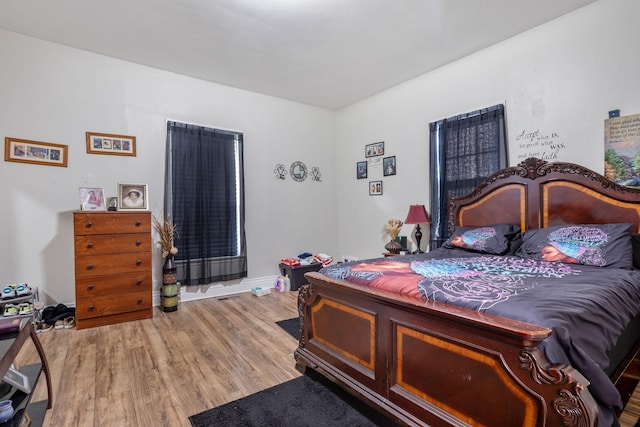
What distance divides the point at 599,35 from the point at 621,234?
1673 millimetres

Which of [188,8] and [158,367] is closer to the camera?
[158,367]

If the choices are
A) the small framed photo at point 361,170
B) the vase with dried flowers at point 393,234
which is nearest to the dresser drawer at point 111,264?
the vase with dried flowers at point 393,234

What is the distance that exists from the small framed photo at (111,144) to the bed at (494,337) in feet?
9.10

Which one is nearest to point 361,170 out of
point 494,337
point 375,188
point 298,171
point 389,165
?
point 375,188

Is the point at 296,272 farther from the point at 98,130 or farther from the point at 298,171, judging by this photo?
the point at 98,130

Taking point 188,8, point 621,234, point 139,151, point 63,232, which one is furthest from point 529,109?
point 63,232

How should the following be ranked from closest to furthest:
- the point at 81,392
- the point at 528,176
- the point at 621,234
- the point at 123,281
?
1. the point at 81,392
2. the point at 621,234
3. the point at 528,176
4. the point at 123,281

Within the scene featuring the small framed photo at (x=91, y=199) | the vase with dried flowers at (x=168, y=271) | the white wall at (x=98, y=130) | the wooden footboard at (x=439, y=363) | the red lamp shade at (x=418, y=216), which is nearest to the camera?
the wooden footboard at (x=439, y=363)

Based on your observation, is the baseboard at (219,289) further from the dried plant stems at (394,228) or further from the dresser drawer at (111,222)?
the dried plant stems at (394,228)

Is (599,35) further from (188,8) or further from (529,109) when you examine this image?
(188,8)

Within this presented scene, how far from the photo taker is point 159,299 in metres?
3.80

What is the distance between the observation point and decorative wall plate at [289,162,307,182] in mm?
4895

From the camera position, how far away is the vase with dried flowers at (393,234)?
12.9 feet

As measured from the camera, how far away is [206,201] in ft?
13.3
